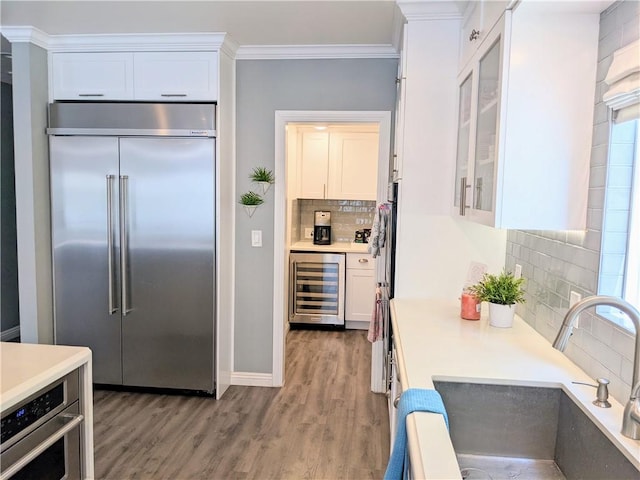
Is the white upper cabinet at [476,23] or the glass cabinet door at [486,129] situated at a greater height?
the white upper cabinet at [476,23]

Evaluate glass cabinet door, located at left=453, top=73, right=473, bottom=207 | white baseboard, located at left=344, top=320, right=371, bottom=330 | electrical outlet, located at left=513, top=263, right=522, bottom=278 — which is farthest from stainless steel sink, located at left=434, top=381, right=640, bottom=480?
white baseboard, located at left=344, top=320, right=371, bottom=330

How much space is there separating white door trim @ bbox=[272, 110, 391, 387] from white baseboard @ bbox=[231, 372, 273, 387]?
4cm

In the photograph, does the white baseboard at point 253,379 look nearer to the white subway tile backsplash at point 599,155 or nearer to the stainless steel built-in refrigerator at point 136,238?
the stainless steel built-in refrigerator at point 136,238

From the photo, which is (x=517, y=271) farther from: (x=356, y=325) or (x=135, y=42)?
(x=356, y=325)

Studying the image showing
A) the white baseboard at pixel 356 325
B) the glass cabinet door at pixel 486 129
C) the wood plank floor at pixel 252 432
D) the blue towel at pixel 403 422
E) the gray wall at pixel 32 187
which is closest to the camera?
the blue towel at pixel 403 422

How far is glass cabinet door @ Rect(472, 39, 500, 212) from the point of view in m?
1.73

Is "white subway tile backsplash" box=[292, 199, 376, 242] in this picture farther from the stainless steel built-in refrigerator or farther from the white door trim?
the stainless steel built-in refrigerator

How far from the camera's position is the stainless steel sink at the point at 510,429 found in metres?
1.40

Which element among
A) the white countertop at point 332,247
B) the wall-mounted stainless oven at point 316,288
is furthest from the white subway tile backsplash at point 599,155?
the wall-mounted stainless oven at point 316,288

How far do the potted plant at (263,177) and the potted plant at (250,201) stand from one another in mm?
71

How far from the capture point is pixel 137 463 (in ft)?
8.44

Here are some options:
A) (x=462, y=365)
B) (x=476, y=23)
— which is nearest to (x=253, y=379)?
(x=462, y=365)

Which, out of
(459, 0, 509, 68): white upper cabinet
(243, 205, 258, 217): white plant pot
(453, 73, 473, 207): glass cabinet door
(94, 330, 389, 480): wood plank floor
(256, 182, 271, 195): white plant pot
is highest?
(459, 0, 509, 68): white upper cabinet

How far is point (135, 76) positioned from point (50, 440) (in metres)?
2.53
